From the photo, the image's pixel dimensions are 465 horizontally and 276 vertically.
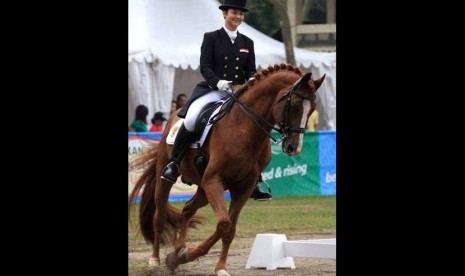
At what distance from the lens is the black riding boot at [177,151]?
10.0 meters

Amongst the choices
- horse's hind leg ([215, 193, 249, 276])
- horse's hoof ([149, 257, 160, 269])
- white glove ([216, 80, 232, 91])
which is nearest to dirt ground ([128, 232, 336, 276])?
horse's hoof ([149, 257, 160, 269])

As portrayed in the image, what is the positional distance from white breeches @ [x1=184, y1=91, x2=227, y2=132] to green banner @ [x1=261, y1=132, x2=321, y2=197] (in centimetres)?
972

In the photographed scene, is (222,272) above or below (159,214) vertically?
below

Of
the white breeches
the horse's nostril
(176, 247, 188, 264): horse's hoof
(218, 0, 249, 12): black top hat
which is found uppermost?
(218, 0, 249, 12): black top hat

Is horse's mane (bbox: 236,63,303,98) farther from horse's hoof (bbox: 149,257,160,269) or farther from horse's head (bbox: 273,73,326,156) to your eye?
horse's hoof (bbox: 149,257,160,269)

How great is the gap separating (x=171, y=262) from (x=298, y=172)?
10.7 meters

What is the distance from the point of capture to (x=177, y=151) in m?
10.1

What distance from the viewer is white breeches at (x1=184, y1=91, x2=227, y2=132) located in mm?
9945

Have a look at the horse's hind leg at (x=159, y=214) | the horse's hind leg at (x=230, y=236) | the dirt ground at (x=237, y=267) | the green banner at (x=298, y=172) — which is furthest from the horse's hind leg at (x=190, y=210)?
the green banner at (x=298, y=172)

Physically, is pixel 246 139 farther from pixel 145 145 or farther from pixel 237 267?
pixel 145 145

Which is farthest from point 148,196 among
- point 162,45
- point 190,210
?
point 162,45

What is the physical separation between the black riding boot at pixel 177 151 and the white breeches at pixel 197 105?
81mm

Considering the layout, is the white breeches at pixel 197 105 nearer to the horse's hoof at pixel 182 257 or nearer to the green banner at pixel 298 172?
the horse's hoof at pixel 182 257
